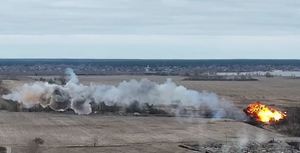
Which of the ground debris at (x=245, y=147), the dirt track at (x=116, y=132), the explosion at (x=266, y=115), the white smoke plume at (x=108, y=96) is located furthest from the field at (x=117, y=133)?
the white smoke plume at (x=108, y=96)

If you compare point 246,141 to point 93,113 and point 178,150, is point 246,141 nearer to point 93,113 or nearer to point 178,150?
point 178,150

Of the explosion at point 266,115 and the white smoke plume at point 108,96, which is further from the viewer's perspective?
the white smoke plume at point 108,96

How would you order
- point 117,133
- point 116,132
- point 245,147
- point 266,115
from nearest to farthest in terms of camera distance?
point 245,147 → point 117,133 → point 116,132 → point 266,115

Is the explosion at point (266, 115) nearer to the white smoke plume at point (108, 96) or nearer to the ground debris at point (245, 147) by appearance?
the white smoke plume at point (108, 96)

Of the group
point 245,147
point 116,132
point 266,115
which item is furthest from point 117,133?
point 266,115

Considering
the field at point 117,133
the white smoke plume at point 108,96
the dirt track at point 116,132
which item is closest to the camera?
the field at point 117,133

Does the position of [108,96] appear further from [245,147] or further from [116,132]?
[245,147]
